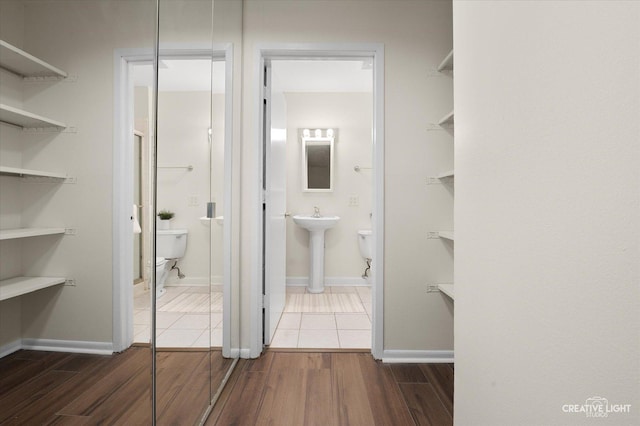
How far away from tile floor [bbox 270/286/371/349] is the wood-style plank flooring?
1346mm

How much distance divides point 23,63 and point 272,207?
208 centimetres

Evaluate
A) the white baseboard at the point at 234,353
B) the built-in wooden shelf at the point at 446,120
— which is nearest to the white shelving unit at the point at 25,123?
the white baseboard at the point at 234,353

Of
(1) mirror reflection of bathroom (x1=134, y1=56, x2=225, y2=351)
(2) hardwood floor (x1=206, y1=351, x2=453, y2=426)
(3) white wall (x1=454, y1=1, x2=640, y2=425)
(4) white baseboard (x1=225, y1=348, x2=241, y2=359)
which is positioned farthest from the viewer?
(4) white baseboard (x1=225, y1=348, x2=241, y2=359)

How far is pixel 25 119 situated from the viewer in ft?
1.77

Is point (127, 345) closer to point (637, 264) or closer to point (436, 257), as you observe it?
point (637, 264)

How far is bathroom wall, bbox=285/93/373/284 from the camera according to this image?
14.7 feet

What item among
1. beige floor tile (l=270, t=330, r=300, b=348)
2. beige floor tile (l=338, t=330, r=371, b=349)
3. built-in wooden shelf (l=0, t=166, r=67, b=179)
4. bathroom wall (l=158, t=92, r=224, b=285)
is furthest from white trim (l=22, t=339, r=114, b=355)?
beige floor tile (l=338, t=330, r=371, b=349)

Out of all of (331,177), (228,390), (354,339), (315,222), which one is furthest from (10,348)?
(331,177)

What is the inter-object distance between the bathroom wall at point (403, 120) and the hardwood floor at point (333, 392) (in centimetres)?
A: 25

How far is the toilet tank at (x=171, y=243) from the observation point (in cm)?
109

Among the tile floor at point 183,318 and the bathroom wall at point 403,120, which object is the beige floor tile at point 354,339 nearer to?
the bathroom wall at point 403,120

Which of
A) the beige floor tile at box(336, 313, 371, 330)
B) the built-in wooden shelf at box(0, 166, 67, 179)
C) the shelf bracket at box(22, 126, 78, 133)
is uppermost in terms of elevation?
the shelf bracket at box(22, 126, 78, 133)

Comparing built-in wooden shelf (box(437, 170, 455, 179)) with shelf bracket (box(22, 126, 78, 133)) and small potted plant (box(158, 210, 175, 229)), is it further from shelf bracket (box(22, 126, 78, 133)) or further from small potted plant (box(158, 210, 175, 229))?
shelf bracket (box(22, 126, 78, 133))

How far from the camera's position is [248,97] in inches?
92.0
